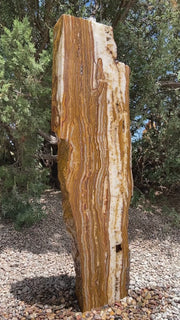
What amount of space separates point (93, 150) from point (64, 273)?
3.56ft

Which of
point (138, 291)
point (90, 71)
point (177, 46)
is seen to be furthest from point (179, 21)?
point (138, 291)

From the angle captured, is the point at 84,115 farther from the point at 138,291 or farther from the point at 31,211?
the point at 31,211

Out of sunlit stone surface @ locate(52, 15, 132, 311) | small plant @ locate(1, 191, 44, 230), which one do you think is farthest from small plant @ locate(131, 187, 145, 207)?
sunlit stone surface @ locate(52, 15, 132, 311)

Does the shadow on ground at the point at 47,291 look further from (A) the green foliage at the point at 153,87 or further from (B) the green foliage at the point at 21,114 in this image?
(A) the green foliage at the point at 153,87

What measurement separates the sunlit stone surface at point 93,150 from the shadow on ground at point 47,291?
0.44ft

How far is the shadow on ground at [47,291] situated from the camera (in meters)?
1.81

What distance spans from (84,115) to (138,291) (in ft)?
3.95

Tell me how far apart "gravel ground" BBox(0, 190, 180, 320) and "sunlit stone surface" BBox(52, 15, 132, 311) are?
0.15 metres

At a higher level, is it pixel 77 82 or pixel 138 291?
pixel 77 82

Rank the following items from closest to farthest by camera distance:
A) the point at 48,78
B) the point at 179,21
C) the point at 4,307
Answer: the point at 4,307, the point at 48,78, the point at 179,21

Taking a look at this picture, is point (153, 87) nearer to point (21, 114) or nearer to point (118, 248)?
point (21, 114)

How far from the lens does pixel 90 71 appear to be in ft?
5.57

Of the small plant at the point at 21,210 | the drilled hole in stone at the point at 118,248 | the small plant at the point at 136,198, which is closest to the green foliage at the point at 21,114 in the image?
the small plant at the point at 21,210

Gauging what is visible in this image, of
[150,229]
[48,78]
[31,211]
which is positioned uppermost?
[48,78]
